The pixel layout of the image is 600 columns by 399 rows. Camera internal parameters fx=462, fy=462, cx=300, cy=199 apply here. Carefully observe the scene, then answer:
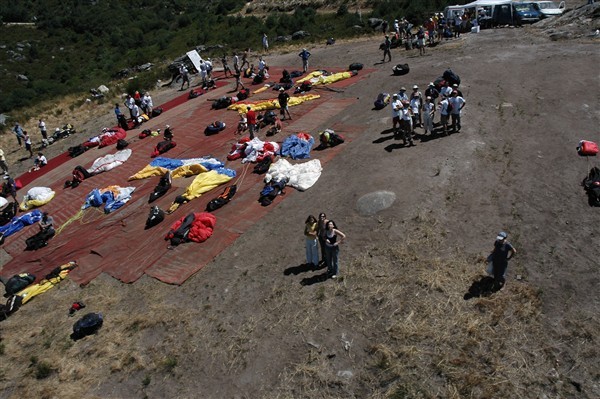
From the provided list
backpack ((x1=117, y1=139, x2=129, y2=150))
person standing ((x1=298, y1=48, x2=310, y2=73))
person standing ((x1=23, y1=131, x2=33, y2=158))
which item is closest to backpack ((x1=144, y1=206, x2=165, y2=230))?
backpack ((x1=117, y1=139, x2=129, y2=150))

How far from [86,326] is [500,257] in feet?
33.5

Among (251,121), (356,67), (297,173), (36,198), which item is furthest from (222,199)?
(356,67)

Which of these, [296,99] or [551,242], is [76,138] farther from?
[551,242]

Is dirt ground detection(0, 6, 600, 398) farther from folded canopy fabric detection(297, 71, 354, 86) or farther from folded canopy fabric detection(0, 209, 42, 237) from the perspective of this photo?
folded canopy fabric detection(297, 71, 354, 86)

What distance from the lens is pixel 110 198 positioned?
1916 centimetres

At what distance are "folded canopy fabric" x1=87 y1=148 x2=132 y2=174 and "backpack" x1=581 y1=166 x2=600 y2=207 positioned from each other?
64.3ft

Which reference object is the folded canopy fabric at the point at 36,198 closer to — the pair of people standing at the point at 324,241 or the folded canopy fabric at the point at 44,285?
the folded canopy fabric at the point at 44,285

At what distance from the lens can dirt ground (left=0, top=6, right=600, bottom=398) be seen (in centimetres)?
877

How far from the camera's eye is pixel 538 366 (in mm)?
8352

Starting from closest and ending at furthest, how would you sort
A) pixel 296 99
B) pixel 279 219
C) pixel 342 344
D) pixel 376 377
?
1. pixel 376 377
2. pixel 342 344
3. pixel 279 219
4. pixel 296 99

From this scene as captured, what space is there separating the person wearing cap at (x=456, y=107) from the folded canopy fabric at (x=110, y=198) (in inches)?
522

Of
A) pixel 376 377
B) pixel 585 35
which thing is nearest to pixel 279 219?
pixel 376 377

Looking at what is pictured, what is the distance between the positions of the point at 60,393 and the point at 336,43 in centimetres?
3309

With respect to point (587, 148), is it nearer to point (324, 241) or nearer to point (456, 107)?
point (456, 107)
